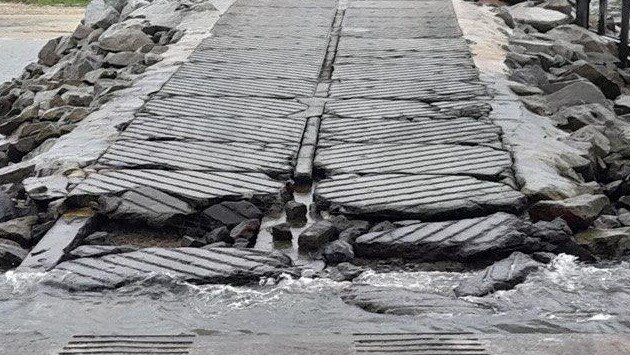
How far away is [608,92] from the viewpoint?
7.87 meters

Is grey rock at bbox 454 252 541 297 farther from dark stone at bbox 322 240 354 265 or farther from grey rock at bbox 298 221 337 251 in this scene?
grey rock at bbox 298 221 337 251

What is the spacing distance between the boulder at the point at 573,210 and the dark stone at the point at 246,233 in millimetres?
1299

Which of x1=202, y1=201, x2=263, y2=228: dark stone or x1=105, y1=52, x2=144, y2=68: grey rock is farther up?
x1=202, y1=201, x2=263, y2=228: dark stone

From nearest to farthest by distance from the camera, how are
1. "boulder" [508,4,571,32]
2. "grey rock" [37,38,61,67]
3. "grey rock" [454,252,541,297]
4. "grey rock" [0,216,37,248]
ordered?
"grey rock" [454,252,541,297], "grey rock" [0,216,37,248], "boulder" [508,4,571,32], "grey rock" [37,38,61,67]

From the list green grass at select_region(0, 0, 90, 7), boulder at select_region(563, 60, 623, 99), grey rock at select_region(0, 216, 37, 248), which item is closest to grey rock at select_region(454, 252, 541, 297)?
grey rock at select_region(0, 216, 37, 248)

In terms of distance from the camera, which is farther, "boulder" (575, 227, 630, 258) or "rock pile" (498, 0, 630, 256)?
"rock pile" (498, 0, 630, 256)

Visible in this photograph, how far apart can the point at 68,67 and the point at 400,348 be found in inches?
281

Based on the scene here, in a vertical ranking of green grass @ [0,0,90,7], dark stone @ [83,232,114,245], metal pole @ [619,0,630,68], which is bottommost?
green grass @ [0,0,90,7]

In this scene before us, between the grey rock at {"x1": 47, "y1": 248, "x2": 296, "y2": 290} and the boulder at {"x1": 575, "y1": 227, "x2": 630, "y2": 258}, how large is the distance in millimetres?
1344

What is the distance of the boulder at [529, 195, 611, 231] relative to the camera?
4559mm

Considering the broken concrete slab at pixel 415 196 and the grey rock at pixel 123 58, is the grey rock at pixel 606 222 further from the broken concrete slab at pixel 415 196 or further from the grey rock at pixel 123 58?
the grey rock at pixel 123 58

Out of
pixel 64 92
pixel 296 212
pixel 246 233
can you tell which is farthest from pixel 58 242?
pixel 64 92

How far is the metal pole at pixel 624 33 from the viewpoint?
883cm

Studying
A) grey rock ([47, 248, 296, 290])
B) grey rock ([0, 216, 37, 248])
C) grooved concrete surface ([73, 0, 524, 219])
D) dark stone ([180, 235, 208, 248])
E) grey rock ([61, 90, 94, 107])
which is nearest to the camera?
grey rock ([47, 248, 296, 290])
